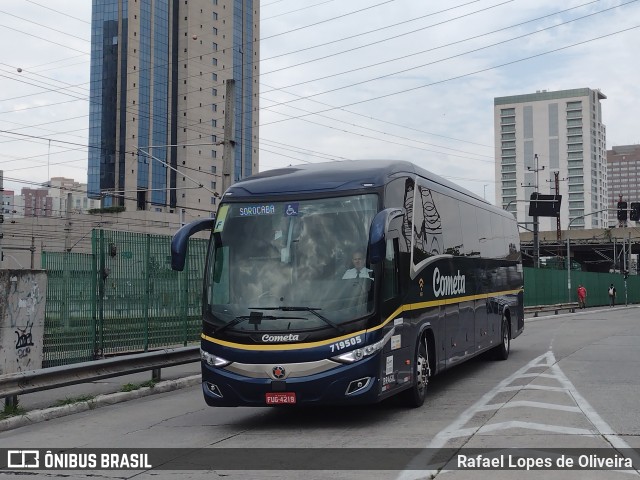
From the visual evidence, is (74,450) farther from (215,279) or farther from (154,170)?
(154,170)

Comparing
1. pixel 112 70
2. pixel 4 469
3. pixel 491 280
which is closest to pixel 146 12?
pixel 112 70

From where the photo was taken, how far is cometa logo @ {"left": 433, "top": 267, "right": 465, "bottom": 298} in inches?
476

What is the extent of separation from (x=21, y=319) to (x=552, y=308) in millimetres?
43165

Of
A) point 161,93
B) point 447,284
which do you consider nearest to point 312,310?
point 447,284

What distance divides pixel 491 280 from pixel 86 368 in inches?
336

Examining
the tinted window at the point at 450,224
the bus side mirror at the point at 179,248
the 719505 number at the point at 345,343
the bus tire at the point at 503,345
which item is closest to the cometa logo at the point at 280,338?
the 719505 number at the point at 345,343

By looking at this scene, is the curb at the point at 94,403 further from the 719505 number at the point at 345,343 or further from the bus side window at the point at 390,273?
the bus side window at the point at 390,273

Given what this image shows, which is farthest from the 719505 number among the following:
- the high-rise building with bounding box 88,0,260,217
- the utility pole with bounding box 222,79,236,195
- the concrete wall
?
the high-rise building with bounding box 88,0,260,217

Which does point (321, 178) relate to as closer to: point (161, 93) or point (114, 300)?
point (114, 300)

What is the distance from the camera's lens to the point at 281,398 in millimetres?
9234

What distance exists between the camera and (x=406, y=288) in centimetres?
1048

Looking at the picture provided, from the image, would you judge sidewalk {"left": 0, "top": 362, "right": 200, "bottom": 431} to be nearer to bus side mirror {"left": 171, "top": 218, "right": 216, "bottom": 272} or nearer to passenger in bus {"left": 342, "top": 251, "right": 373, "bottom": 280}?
bus side mirror {"left": 171, "top": 218, "right": 216, "bottom": 272}

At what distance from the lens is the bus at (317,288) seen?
9.22 m

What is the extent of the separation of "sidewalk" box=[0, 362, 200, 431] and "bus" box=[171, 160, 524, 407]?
2.77 meters
